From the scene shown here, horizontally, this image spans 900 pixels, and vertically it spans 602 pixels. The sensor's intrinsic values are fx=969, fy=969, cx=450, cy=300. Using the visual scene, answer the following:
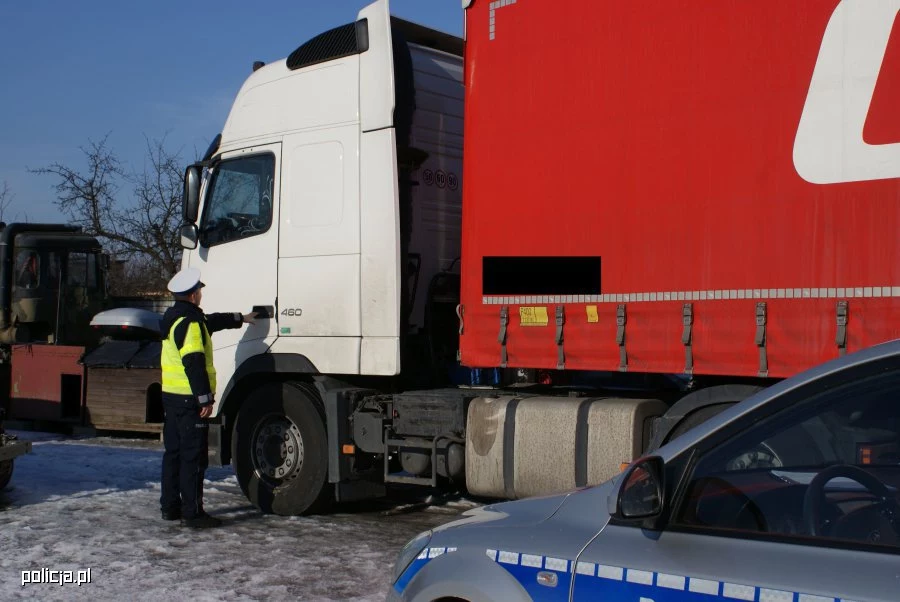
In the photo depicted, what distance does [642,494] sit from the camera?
9.24 feet

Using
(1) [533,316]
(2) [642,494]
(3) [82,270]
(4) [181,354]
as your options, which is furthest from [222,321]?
(3) [82,270]

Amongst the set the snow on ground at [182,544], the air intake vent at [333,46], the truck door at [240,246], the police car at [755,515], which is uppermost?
the air intake vent at [333,46]

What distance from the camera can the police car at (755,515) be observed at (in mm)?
2482

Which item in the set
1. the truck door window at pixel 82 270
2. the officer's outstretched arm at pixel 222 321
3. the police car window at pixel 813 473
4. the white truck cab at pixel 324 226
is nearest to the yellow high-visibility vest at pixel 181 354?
the officer's outstretched arm at pixel 222 321

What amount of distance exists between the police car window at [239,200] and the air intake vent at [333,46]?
0.83 meters

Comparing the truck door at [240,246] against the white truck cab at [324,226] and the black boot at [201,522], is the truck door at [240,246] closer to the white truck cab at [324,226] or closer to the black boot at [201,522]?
the white truck cab at [324,226]

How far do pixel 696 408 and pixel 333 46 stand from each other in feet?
13.4

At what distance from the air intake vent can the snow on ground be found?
3.69 meters

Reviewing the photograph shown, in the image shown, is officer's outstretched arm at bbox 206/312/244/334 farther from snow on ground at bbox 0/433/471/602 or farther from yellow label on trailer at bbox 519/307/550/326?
yellow label on trailer at bbox 519/307/550/326

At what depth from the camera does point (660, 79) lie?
18.7 ft

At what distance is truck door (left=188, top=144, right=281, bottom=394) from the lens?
26.2 feet

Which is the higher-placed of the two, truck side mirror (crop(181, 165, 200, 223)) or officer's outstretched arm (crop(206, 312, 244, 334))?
truck side mirror (crop(181, 165, 200, 223))

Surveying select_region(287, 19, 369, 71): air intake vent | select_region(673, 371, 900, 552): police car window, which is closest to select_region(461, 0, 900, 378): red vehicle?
select_region(287, 19, 369, 71): air intake vent

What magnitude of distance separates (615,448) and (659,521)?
3.12 metres
